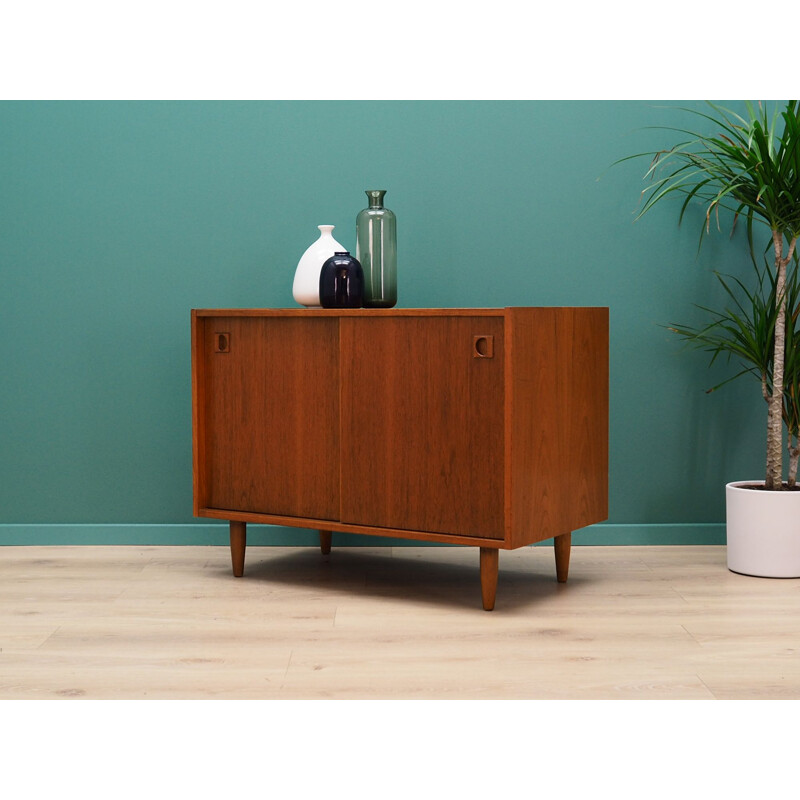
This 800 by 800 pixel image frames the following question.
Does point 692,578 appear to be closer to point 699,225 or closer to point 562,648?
point 562,648

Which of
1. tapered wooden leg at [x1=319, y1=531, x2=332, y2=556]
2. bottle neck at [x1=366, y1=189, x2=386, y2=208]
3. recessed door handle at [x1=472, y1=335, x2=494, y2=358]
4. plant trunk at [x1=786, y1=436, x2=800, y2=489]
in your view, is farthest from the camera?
tapered wooden leg at [x1=319, y1=531, x2=332, y2=556]

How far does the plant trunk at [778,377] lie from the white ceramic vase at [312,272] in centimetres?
130

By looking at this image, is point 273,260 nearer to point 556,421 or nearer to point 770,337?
point 556,421

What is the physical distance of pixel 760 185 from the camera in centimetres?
300

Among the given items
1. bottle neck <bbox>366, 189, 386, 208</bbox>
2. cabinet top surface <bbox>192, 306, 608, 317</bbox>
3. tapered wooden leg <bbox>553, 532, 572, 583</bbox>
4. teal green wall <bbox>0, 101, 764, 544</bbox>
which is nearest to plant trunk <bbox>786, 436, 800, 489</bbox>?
teal green wall <bbox>0, 101, 764, 544</bbox>

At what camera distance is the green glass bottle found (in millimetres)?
3004

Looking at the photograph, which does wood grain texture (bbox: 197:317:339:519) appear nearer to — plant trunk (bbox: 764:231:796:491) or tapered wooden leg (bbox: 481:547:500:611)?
tapered wooden leg (bbox: 481:547:500:611)

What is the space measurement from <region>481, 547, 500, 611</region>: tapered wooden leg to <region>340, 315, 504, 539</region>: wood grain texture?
68 mm

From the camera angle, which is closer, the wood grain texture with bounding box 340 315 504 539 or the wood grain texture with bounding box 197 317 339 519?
the wood grain texture with bounding box 340 315 504 539

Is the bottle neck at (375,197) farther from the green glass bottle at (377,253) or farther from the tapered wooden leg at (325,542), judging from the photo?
the tapered wooden leg at (325,542)

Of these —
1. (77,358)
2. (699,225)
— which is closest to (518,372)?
(699,225)

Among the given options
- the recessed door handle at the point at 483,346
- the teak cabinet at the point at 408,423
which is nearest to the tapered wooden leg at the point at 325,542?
the teak cabinet at the point at 408,423

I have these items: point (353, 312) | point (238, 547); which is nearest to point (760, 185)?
point (353, 312)

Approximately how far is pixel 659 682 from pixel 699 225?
1765 mm
